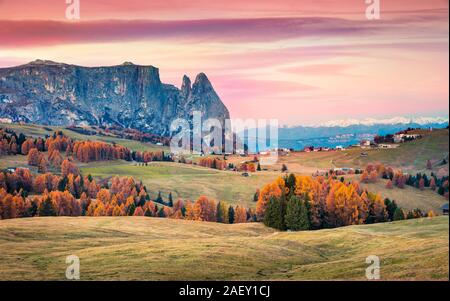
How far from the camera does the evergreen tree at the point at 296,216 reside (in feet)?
378

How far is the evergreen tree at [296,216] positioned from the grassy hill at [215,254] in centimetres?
1961

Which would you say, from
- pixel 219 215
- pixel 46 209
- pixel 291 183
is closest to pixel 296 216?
pixel 291 183

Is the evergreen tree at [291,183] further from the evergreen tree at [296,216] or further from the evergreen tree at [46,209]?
the evergreen tree at [46,209]

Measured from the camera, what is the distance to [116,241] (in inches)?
3078

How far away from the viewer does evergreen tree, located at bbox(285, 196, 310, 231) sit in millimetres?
115125

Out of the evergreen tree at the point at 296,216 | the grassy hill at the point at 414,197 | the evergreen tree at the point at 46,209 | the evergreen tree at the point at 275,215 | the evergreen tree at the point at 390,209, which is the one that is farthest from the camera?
the grassy hill at the point at 414,197

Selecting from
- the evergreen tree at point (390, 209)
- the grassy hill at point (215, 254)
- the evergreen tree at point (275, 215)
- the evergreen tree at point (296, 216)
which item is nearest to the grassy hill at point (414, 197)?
the evergreen tree at point (390, 209)

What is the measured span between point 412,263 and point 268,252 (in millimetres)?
18530

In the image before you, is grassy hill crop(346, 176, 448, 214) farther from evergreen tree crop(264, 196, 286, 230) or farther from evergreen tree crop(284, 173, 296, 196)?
evergreen tree crop(264, 196, 286, 230)

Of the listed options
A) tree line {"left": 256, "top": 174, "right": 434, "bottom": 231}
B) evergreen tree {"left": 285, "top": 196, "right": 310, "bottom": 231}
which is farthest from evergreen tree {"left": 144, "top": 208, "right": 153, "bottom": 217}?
evergreen tree {"left": 285, "top": 196, "right": 310, "bottom": 231}

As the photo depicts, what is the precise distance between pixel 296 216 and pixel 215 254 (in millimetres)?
55135

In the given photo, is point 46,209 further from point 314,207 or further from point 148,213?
point 314,207

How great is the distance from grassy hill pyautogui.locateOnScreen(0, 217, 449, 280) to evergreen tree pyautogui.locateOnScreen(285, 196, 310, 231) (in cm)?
1961

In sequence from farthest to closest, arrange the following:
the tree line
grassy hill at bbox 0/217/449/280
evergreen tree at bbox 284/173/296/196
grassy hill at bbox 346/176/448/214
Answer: grassy hill at bbox 346/176/448/214 < evergreen tree at bbox 284/173/296/196 < the tree line < grassy hill at bbox 0/217/449/280
